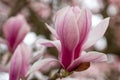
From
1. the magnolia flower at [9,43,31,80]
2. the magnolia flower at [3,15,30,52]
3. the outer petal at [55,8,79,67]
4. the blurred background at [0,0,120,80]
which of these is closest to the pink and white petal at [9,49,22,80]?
the magnolia flower at [9,43,31,80]

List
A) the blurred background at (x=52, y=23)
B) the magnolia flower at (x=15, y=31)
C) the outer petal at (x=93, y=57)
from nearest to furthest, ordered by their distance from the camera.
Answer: the outer petal at (x=93, y=57), the magnolia flower at (x=15, y=31), the blurred background at (x=52, y=23)

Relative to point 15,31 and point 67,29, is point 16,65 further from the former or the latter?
point 15,31

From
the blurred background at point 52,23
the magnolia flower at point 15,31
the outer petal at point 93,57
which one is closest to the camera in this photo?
the outer petal at point 93,57

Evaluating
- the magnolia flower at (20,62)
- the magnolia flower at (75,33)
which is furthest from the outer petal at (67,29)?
the magnolia flower at (20,62)

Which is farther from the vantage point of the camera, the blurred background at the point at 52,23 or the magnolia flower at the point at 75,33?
the blurred background at the point at 52,23

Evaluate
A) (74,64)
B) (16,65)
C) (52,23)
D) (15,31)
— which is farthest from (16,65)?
(52,23)

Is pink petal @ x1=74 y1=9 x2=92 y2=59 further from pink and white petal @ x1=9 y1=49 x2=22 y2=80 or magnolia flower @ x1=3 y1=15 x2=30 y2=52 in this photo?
magnolia flower @ x1=3 y1=15 x2=30 y2=52

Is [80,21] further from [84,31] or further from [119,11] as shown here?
[119,11]

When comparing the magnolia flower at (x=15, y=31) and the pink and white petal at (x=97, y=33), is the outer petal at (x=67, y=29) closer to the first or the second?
the pink and white petal at (x=97, y=33)
